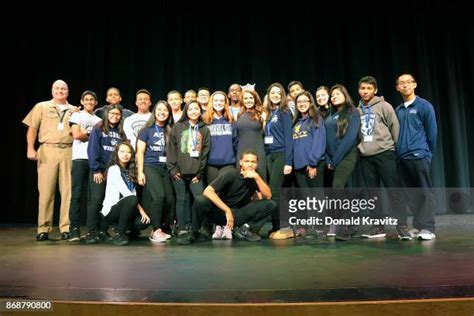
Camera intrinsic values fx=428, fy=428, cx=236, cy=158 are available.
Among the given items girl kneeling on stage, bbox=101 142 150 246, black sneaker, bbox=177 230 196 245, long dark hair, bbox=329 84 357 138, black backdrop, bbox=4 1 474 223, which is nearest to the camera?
black sneaker, bbox=177 230 196 245

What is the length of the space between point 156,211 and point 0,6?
3669 millimetres

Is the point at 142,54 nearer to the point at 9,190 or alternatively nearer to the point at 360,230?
the point at 9,190

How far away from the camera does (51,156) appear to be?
3809mm

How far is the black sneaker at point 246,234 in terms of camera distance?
3527 millimetres

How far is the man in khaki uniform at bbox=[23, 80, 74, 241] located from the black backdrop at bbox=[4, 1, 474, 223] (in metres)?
1.65

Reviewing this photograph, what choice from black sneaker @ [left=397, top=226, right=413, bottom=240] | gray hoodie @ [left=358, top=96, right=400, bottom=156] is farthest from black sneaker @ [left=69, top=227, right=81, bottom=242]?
black sneaker @ [left=397, top=226, right=413, bottom=240]

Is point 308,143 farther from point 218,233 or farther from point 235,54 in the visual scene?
point 235,54

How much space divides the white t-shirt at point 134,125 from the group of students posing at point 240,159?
0.15 meters

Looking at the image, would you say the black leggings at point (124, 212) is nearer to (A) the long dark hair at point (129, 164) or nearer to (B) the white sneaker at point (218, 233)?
(A) the long dark hair at point (129, 164)

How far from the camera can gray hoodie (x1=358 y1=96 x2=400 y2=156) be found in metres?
3.58

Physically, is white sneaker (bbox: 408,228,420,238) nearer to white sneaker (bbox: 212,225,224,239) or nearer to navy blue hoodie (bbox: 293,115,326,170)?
navy blue hoodie (bbox: 293,115,326,170)

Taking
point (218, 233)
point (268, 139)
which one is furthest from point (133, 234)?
point (268, 139)

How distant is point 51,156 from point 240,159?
5.57 ft

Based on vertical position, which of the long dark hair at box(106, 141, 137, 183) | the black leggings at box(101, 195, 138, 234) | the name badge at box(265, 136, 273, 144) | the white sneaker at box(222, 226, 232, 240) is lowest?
the white sneaker at box(222, 226, 232, 240)
